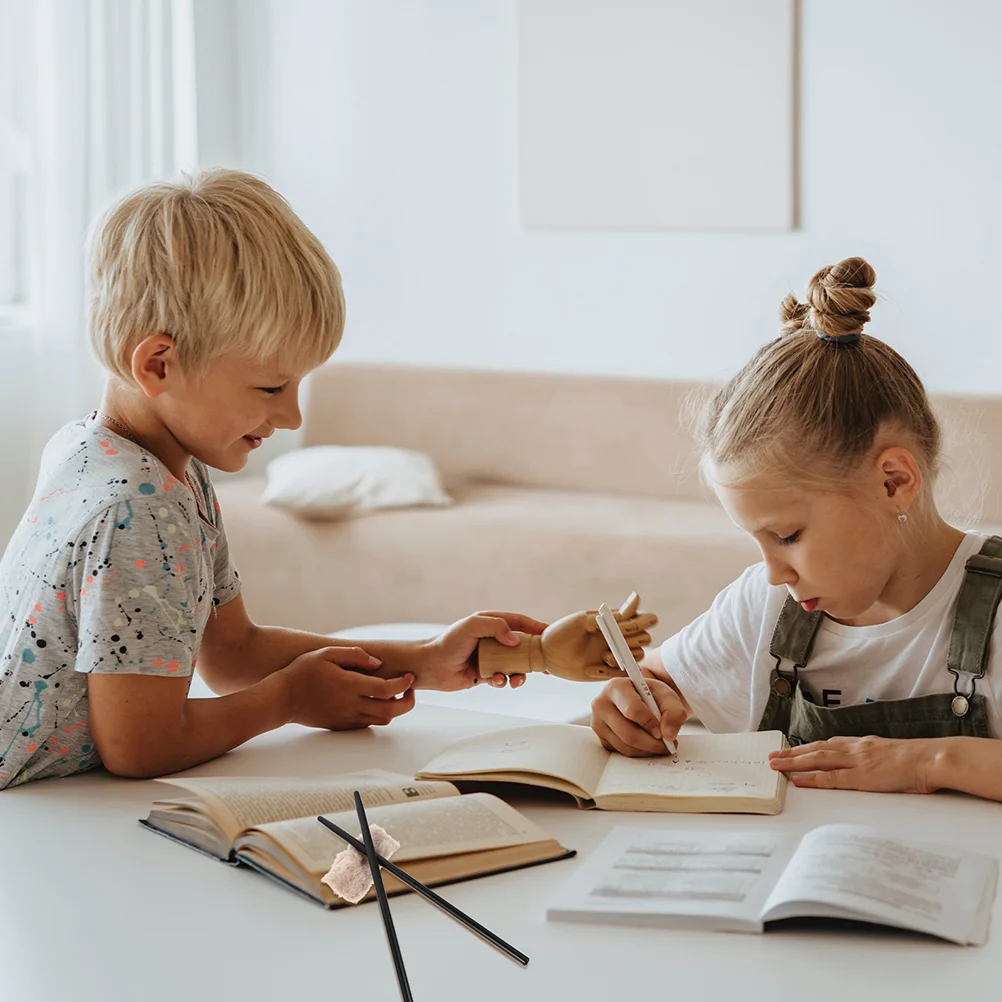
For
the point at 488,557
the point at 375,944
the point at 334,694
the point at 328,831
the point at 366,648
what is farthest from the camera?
the point at 488,557

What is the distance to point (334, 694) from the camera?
4.69ft

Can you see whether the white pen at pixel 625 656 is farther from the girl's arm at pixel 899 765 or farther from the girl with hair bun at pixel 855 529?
the girl's arm at pixel 899 765

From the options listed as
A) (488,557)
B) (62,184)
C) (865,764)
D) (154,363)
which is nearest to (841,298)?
(865,764)

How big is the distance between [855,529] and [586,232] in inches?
100

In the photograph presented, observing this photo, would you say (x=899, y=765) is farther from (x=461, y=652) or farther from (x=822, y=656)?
(x=461, y=652)

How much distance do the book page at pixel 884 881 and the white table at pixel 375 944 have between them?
20mm

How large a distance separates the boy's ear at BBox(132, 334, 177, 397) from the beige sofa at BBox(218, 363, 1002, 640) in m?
1.89

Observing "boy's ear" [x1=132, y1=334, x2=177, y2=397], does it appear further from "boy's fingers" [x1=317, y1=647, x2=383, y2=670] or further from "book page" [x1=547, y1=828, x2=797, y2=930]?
"book page" [x1=547, y1=828, x2=797, y2=930]

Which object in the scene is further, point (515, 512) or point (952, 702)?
point (515, 512)

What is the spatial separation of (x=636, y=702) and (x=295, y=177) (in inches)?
132

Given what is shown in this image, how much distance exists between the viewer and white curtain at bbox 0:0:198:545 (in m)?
3.74

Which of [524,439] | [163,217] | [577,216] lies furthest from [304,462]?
[163,217]

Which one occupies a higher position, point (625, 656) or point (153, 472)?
point (153, 472)

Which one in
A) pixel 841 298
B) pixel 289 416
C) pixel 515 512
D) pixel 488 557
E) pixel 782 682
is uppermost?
pixel 841 298
